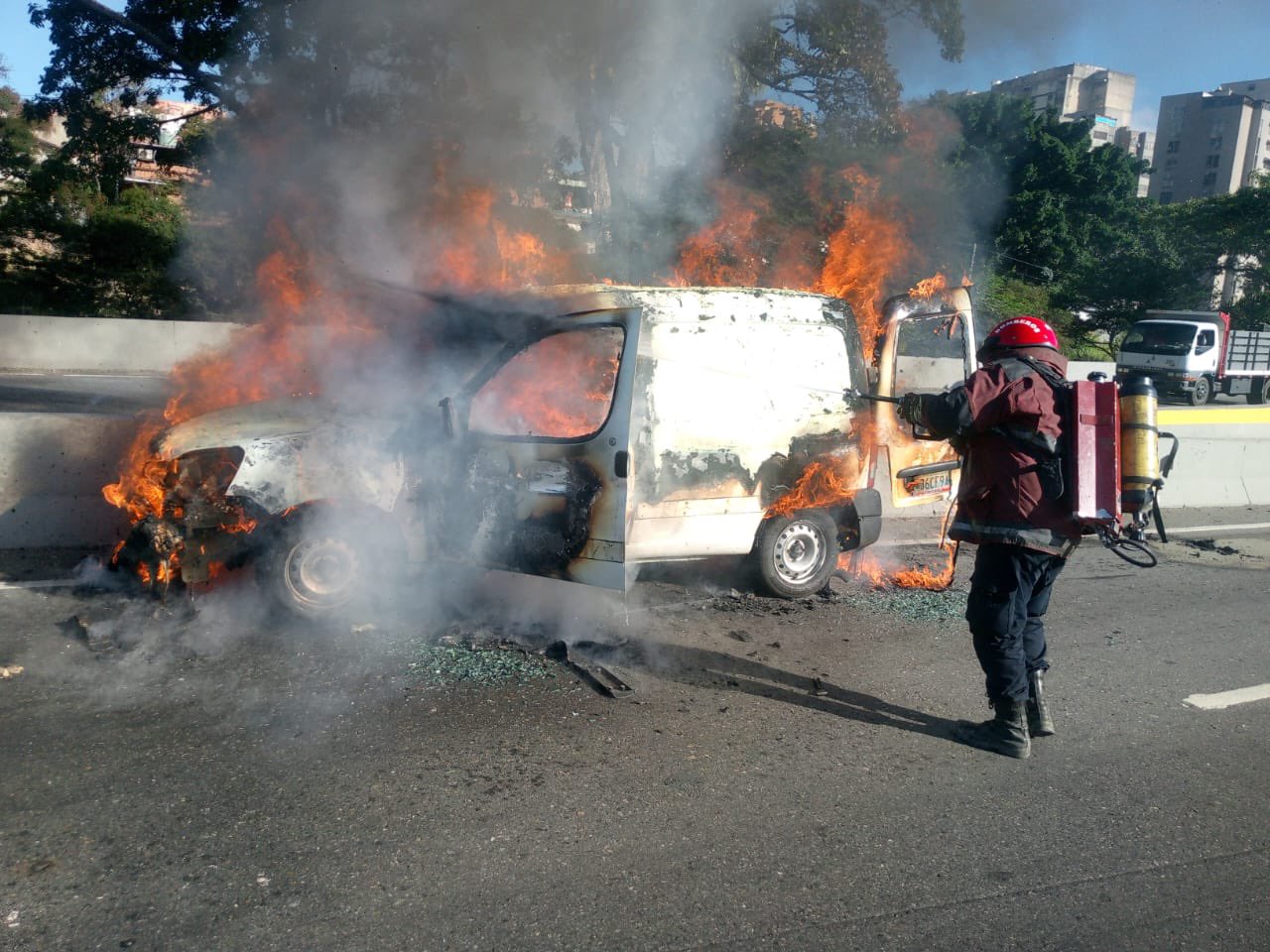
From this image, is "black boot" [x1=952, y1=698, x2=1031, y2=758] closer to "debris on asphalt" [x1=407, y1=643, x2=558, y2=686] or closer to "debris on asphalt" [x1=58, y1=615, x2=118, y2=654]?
"debris on asphalt" [x1=407, y1=643, x2=558, y2=686]

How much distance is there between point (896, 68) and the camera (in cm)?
1460

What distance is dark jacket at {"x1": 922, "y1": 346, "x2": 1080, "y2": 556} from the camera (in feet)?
13.2

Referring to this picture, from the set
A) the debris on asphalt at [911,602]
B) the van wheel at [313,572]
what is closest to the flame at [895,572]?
the debris on asphalt at [911,602]

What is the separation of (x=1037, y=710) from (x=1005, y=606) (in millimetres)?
593

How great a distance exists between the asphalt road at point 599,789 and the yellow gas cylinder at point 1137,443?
3.81ft

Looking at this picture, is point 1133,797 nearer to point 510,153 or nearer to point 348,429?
point 348,429

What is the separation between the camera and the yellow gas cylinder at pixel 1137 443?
409 cm

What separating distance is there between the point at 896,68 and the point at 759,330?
10.7 m

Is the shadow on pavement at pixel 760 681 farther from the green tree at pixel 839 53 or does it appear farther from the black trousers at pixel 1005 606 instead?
the green tree at pixel 839 53

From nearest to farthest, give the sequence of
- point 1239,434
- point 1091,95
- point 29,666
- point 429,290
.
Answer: point 29,666
point 429,290
point 1239,434
point 1091,95

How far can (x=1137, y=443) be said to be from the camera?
409cm

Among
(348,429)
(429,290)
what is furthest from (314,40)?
(348,429)

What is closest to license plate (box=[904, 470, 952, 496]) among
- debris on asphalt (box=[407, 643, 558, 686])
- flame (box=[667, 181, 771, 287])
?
debris on asphalt (box=[407, 643, 558, 686])

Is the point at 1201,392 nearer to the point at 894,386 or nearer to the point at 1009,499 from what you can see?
the point at 894,386
